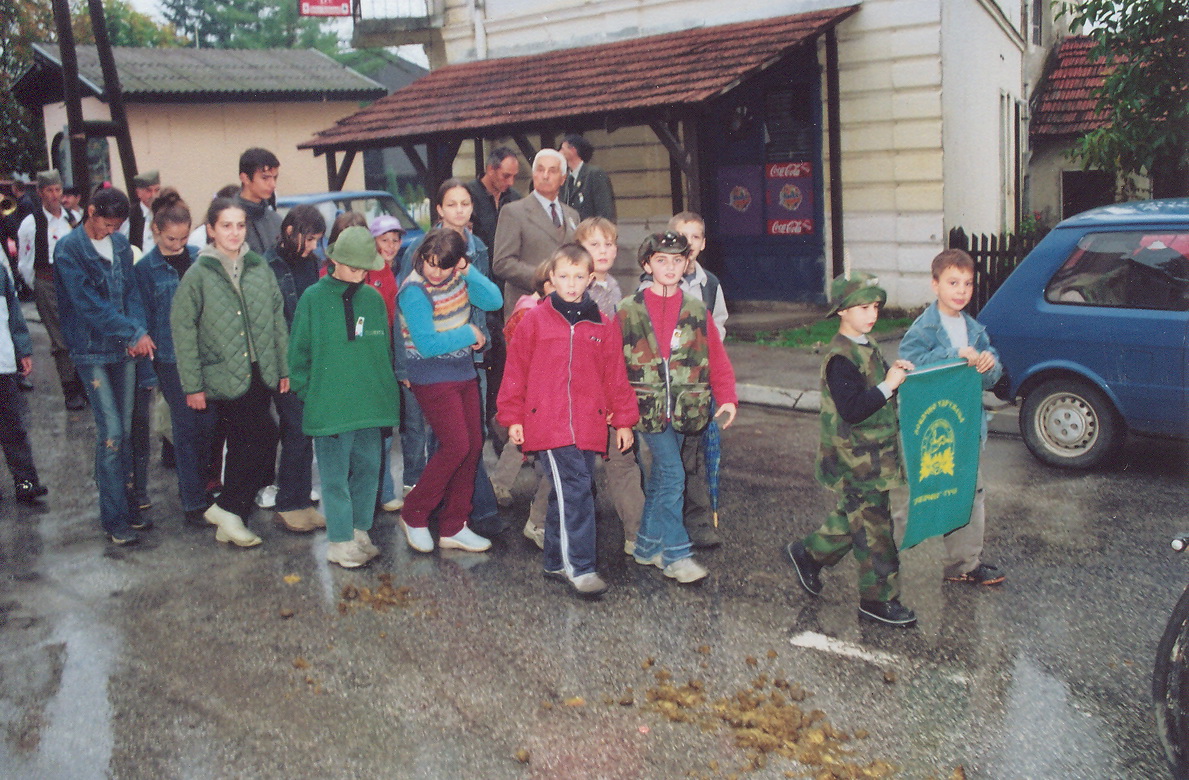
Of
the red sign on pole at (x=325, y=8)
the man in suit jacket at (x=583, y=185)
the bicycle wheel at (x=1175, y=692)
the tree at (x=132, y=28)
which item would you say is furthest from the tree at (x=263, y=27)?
the bicycle wheel at (x=1175, y=692)

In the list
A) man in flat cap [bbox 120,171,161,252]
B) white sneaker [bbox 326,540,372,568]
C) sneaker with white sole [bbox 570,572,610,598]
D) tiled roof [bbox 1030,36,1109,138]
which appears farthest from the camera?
tiled roof [bbox 1030,36,1109,138]

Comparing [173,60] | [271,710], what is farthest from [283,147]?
[271,710]

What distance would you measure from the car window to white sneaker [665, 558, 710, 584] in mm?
3286

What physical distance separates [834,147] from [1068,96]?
1004 centimetres

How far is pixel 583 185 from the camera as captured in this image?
869cm

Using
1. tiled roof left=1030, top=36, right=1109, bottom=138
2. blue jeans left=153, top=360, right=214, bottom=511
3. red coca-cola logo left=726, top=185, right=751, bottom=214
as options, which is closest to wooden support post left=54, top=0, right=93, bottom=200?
blue jeans left=153, top=360, right=214, bottom=511

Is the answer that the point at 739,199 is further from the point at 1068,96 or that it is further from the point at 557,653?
the point at 557,653

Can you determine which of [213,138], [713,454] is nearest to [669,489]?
[713,454]

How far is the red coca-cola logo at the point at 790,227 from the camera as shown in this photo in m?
14.6

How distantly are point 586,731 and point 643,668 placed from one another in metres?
0.57

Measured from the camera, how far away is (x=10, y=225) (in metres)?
14.9

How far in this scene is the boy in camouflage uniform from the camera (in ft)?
15.7

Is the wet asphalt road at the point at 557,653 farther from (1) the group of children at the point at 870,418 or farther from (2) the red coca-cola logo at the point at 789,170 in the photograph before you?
(2) the red coca-cola logo at the point at 789,170

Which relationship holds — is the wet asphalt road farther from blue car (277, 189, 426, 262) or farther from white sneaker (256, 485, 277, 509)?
blue car (277, 189, 426, 262)
